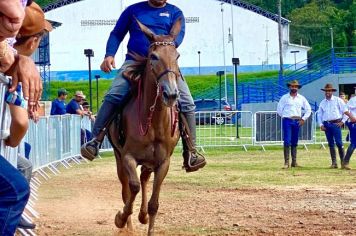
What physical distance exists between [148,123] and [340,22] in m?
88.8

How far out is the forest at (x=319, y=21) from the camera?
9450cm

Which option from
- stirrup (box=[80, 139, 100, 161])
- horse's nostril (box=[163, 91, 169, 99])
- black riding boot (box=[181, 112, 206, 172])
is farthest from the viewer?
stirrup (box=[80, 139, 100, 161])

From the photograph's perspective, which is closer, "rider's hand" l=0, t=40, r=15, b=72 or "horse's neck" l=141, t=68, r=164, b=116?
"rider's hand" l=0, t=40, r=15, b=72

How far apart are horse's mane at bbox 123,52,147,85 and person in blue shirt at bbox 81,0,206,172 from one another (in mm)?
102

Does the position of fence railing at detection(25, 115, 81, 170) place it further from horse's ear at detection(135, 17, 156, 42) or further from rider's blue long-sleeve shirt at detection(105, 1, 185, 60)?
horse's ear at detection(135, 17, 156, 42)

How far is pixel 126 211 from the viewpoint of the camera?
1035 centimetres

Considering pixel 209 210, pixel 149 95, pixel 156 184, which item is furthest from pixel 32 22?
pixel 209 210

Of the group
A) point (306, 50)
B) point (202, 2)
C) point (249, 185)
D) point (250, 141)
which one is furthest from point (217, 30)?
point (249, 185)

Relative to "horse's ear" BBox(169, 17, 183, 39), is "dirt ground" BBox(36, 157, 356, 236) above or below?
below

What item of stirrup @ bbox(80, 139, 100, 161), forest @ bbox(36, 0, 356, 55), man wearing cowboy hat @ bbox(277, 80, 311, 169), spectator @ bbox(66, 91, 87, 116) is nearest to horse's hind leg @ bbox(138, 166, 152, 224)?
stirrup @ bbox(80, 139, 100, 161)

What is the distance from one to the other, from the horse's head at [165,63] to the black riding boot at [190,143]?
3.53 ft

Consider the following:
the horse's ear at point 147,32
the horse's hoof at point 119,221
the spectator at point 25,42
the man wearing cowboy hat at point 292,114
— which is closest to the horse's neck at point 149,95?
the horse's ear at point 147,32

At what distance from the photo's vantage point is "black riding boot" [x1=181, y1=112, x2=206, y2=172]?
10.5m

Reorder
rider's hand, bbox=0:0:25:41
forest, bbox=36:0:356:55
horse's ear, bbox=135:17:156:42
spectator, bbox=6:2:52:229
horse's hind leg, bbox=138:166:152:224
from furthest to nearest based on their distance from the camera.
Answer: forest, bbox=36:0:356:55 < horse's hind leg, bbox=138:166:152:224 < horse's ear, bbox=135:17:156:42 < spectator, bbox=6:2:52:229 < rider's hand, bbox=0:0:25:41
